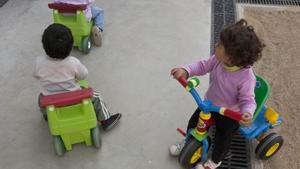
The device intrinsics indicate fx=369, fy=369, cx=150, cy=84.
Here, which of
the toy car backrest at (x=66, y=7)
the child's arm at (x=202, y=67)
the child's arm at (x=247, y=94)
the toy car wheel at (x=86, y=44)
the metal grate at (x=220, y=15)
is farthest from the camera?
the metal grate at (x=220, y=15)

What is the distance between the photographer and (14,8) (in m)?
3.29

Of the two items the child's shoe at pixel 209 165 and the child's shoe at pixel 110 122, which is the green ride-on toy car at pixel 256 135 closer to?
the child's shoe at pixel 209 165

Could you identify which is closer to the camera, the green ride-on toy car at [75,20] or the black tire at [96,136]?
the black tire at [96,136]

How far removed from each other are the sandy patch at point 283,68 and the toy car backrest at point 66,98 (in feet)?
3.50

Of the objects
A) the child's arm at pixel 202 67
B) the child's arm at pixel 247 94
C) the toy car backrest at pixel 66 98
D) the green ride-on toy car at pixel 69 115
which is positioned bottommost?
the green ride-on toy car at pixel 69 115

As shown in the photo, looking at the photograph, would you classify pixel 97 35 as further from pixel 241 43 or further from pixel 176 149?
pixel 241 43

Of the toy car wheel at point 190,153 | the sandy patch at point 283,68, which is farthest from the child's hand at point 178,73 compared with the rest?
the sandy patch at point 283,68

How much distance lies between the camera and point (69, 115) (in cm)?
196

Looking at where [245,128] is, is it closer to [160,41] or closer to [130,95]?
[130,95]

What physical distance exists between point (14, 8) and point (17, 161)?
1719 millimetres

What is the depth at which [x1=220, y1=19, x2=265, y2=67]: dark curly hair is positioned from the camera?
1.58 meters

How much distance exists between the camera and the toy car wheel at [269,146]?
1983 mm

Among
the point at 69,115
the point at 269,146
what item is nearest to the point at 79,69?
the point at 69,115

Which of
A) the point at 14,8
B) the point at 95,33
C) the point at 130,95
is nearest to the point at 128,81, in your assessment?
the point at 130,95
